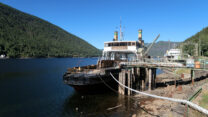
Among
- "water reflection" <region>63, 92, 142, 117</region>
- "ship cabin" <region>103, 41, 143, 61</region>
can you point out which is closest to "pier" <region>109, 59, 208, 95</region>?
"water reflection" <region>63, 92, 142, 117</region>

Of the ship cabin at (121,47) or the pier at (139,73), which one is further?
the ship cabin at (121,47)

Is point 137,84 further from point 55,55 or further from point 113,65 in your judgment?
point 55,55

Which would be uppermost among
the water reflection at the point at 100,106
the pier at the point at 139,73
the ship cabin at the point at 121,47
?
the ship cabin at the point at 121,47

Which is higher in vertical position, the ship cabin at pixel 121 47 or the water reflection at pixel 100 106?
the ship cabin at pixel 121 47

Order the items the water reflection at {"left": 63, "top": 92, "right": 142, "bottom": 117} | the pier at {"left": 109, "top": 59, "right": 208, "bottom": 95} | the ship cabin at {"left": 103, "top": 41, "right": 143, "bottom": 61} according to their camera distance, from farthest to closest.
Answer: the ship cabin at {"left": 103, "top": 41, "right": 143, "bottom": 61}, the pier at {"left": 109, "top": 59, "right": 208, "bottom": 95}, the water reflection at {"left": 63, "top": 92, "right": 142, "bottom": 117}

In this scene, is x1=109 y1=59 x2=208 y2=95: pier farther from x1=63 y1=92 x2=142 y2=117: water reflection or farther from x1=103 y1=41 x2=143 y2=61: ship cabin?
x1=103 y1=41 x2=143 y2=61: ship cabin

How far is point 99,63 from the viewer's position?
79.5ft

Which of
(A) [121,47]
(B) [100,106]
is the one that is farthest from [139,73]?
(B) [100,106]

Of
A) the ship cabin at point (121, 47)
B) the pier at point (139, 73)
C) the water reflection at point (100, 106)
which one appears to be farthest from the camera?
the ship cabin at point (121, 47)

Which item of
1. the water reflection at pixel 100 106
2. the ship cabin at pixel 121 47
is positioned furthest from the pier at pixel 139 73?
the ship cabin at pixel 121 47

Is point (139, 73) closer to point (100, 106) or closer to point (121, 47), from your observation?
point (121, 47)

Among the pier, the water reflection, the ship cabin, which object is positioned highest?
the ship cabin

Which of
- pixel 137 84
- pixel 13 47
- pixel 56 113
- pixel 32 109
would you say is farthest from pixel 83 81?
pixel 13 47

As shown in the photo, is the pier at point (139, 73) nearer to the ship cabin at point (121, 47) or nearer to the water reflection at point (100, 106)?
the water reflection at point (100, 106)
